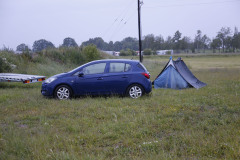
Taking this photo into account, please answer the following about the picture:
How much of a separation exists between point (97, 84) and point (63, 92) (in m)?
1.30

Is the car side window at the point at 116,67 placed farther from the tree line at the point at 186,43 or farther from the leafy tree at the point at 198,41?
the leafy tree at the point at 198,41

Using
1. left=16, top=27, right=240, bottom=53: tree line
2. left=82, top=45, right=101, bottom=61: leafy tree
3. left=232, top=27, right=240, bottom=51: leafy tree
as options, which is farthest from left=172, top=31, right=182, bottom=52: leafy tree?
left=82, top=45, right=101, bottom=61: leafy tree

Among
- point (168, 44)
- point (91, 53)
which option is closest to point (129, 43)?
point (168, 44)

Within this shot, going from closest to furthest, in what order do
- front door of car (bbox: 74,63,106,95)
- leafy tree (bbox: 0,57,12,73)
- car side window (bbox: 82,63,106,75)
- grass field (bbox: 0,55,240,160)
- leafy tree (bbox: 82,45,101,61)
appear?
grass field (bbox: 0,55,240,160) < front door of car (bbox: 74,63,106,95) < car side window (bbox: 82,63,106,75) < leafy tree (bbox: 0,57,12,73) < leafy tree (bbox: 82,45,101,61)

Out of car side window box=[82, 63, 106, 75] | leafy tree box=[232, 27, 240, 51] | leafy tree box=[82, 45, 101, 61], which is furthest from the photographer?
leafy tree box=[232, 27, 240, 51]

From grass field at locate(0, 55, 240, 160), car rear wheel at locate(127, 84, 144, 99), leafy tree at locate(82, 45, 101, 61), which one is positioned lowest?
grass field at locate(0, 55, 240, 160)

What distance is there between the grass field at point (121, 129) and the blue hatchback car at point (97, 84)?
2.71ft

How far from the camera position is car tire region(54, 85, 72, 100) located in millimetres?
8758

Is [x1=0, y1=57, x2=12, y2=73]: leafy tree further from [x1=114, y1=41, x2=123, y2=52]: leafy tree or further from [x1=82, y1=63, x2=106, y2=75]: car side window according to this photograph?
[x1=114, y1=41, x2=123, y2=52]: leafy tree

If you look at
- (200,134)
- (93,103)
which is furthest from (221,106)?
(93,103)

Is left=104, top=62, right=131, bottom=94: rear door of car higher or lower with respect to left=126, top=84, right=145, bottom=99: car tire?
higher

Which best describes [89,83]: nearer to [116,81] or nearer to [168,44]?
[116,81]

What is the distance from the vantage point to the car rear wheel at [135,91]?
8805 mm

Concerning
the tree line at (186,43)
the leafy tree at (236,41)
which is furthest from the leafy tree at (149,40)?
the leafy tree at (236,41)
